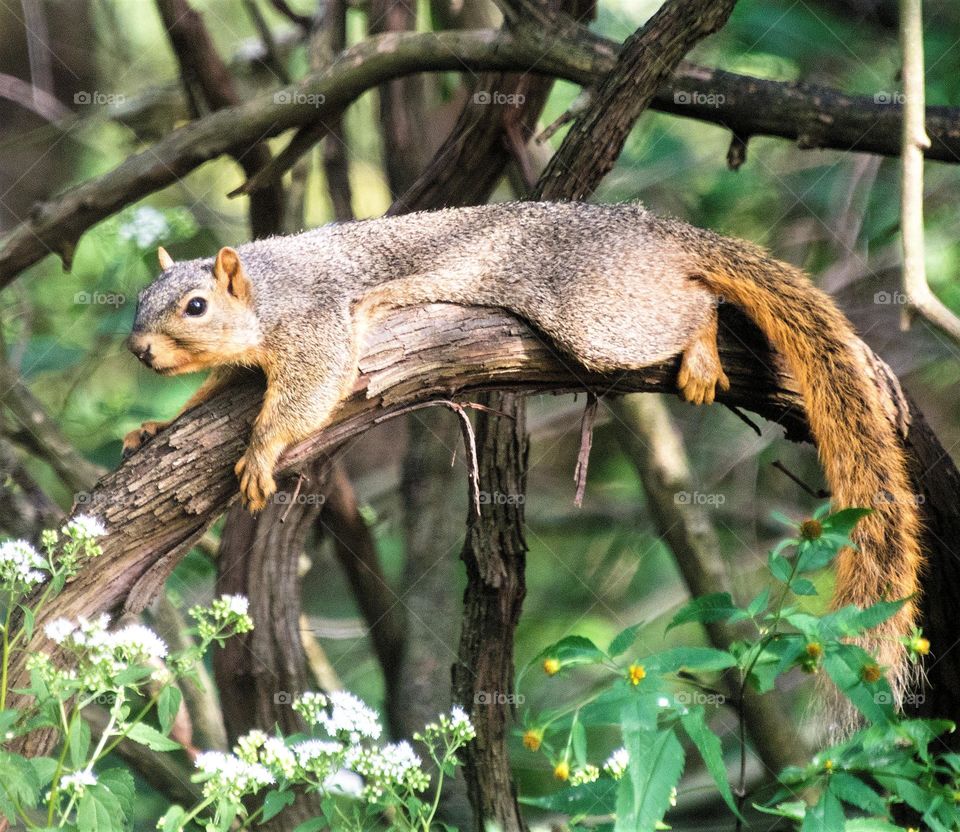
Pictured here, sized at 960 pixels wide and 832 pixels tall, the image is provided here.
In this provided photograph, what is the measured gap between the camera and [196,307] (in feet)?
8.82

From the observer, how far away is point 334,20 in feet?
16.1

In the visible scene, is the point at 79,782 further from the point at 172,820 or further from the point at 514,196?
the point at 514,196

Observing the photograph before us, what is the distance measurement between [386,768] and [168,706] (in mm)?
391

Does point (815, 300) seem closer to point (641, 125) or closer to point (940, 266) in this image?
point (940, 266)

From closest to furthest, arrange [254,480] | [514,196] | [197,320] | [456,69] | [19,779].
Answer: [19,779], [254,480], [197,320], [456,69], [514,196]

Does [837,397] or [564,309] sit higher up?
[564,309]

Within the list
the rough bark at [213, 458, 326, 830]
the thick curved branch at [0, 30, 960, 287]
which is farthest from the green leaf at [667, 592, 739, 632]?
the rough bark at [213, 458, 326, 830]

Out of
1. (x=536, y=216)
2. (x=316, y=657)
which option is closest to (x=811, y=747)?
(x=316, y=657)

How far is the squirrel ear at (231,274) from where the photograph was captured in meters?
2.72

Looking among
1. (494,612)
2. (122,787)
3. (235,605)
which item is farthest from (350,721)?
(494,612)

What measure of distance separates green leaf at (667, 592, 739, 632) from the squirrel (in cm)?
88

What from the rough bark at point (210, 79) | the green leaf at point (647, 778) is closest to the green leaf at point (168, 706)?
the green leaf at point (647, 778)

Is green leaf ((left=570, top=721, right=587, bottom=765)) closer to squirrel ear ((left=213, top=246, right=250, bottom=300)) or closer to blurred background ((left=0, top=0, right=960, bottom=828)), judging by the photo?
squirrel ear ((left=213, top=246, right=250, bottom=300))

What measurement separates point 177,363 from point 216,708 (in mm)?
2815
